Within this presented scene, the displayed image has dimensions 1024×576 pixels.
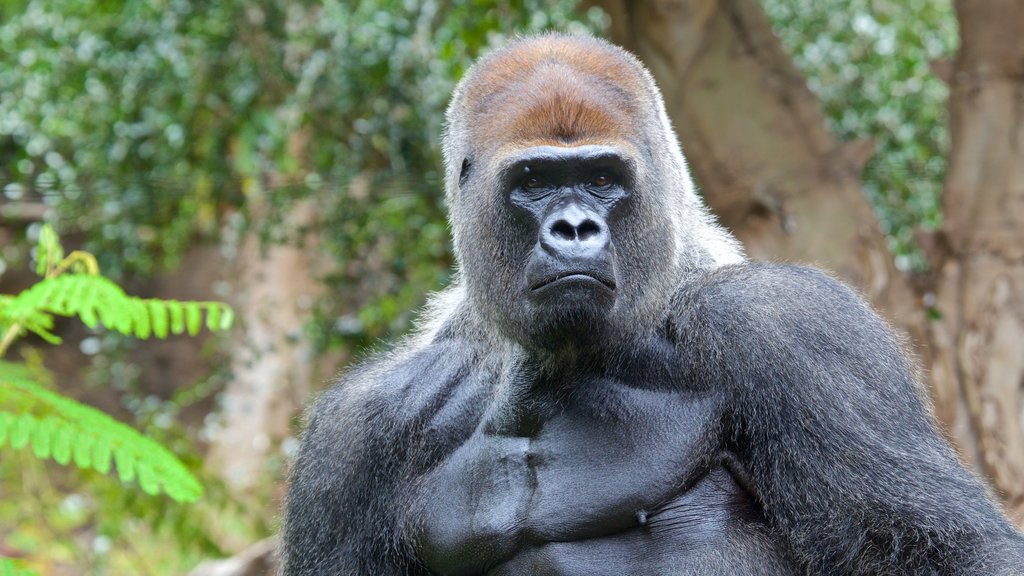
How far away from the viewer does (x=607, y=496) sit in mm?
2979

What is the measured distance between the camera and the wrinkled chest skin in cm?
294

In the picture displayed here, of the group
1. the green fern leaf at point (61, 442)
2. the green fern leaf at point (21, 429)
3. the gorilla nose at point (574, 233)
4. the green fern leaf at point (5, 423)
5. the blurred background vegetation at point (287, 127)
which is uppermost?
the gorilla nose at point (574, 233)

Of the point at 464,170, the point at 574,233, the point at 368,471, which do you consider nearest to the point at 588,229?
the point at 574,233

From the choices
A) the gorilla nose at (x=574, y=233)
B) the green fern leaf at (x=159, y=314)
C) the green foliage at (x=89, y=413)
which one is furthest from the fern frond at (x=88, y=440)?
the gorilla nose at (x=574, y=233)

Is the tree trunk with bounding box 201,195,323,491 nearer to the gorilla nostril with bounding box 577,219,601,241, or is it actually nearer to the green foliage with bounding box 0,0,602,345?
the green foliage with bounding box 0,0,602,345

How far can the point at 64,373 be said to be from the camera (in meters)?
11.9

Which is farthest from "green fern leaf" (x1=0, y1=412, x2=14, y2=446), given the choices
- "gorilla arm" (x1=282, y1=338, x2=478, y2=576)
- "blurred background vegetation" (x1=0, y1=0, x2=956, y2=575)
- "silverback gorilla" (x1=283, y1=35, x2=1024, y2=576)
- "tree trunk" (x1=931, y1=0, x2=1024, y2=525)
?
"tree trunk" (x1=931, y1=0, x2=1024, y2=525)

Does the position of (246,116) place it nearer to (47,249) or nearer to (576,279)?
(47,249)

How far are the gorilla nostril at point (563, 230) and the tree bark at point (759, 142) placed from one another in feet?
9.56

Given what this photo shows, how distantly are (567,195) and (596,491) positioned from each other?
0.74 m

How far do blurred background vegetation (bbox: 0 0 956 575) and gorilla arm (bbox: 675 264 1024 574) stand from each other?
3.70 metres

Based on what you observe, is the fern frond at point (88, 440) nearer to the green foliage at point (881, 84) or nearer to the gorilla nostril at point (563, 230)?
the gorilla nostril at point (563, 230)

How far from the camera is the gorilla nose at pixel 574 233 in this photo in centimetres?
277

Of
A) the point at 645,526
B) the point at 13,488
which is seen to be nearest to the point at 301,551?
the point at 645,526
